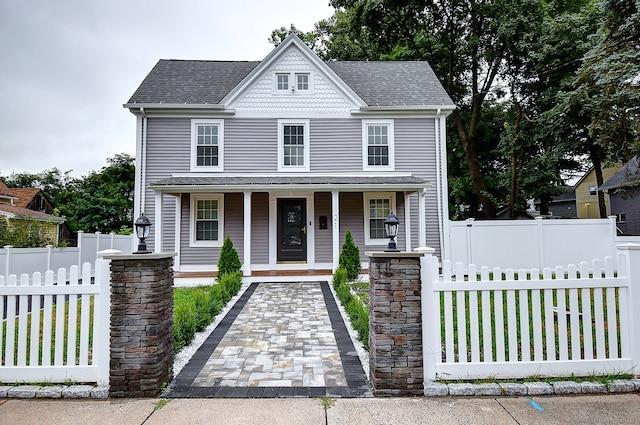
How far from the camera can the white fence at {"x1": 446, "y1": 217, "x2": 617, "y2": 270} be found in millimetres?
10820

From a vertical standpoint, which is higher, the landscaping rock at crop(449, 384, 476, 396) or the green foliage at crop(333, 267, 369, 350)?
the green foliage at crop(333, 267, 369, 350)

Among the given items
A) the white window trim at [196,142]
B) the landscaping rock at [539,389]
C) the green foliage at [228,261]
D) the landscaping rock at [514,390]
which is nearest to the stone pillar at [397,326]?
the landscaping rock at [514,390]

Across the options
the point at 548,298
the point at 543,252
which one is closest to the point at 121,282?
the point at 548,298

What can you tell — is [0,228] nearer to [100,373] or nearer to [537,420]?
[100,373]

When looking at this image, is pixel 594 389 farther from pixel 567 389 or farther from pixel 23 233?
pixel 23 233

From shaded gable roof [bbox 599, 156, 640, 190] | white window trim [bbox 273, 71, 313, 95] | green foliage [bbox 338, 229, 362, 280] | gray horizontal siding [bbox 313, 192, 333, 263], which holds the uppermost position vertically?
white window trim [bbox 273, 71, 313, 95]

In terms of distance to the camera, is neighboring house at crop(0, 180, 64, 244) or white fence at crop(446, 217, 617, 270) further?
neighboring house at crop(0, 180, 64, 244)

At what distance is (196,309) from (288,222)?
244 inches

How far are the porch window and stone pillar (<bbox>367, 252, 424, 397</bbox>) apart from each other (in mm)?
8626

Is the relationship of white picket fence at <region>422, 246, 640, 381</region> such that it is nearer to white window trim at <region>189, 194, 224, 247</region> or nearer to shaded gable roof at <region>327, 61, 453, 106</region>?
white window trim at <region>189, 194, 224, 247</region>

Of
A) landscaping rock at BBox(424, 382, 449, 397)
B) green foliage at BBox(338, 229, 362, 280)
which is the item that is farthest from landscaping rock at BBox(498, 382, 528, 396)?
green foliage at BBox(338, 229, 362, 280)

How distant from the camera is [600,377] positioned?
338 centimetres

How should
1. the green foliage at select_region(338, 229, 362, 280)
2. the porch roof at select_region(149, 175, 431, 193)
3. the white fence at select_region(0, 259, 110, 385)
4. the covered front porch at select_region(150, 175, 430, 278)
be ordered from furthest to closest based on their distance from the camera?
the covered front porch at select_region(150, 175, 430, 278), the porch roof at select_region(149, 175, 431, 193), the green foliage at select_region(338, 229, 362, 280), the white fence at select_region(0, 259, 110, 385)

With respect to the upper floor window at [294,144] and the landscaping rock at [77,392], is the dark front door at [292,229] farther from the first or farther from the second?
the landscaping rock at [77,392]
